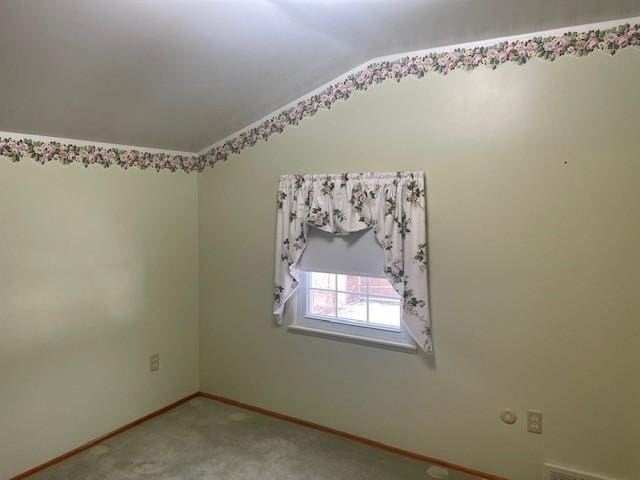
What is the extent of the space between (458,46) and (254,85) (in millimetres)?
1219

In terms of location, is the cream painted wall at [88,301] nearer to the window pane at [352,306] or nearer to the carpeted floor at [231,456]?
the carpeted floor at [231,456]

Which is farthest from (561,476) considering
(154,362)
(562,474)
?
(154,362)

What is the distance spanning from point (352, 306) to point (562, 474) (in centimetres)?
150

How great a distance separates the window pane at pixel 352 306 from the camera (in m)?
3.03

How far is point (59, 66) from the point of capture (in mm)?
2037

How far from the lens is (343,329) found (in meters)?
3.04

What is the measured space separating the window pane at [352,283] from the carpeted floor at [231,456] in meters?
1.00

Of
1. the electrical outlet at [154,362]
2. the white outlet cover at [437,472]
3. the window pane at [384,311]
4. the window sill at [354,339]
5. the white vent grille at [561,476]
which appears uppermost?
the window pane at [384,311]

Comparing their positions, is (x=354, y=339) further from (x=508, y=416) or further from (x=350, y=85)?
(x=350, y=85)

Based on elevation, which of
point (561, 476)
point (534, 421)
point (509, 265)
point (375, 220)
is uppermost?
point (375, 220)

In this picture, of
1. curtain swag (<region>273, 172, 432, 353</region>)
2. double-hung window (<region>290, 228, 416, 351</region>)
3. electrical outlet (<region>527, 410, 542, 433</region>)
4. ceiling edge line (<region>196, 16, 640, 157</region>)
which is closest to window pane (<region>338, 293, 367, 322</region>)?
double-hung window (<region>290, 228, 416, 351</region>)

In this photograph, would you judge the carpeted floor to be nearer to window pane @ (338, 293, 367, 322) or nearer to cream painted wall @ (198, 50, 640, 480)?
cream painted wall @ (198, 50, 640, 480)

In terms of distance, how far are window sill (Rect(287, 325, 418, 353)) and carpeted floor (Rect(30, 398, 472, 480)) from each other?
67 centimetres

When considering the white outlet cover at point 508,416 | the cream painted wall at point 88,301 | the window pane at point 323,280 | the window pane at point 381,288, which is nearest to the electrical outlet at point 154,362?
the cream painted wall at point 88,301
